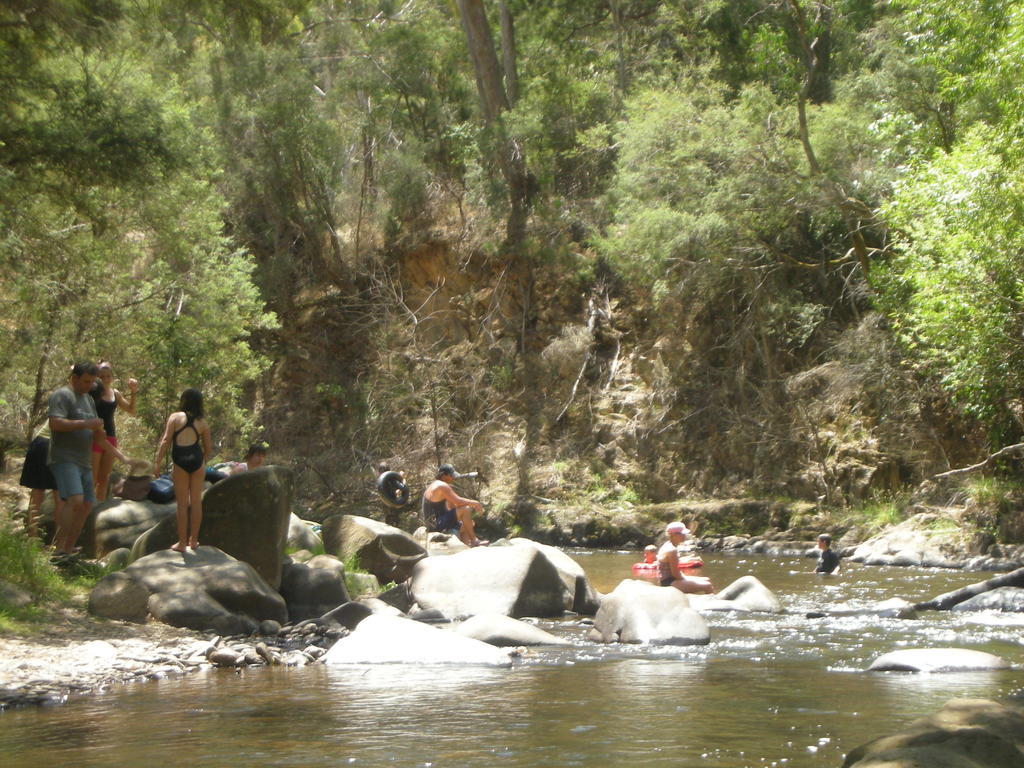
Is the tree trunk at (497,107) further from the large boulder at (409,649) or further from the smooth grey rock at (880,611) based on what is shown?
the large boulder at (409,649)

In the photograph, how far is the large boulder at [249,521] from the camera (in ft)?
33.9

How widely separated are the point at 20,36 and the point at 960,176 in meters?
11.2

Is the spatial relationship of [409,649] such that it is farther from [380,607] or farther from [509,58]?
[509,58]

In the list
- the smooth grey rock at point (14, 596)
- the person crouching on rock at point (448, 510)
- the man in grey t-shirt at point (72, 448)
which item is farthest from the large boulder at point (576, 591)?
the smooth grey rock at point (14, 596)

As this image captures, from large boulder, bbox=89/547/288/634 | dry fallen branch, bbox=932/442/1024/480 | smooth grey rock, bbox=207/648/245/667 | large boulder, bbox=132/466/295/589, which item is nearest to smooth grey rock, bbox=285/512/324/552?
large boulder, bbox=132/466/295/589

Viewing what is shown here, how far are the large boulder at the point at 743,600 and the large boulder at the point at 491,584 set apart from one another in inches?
65.0

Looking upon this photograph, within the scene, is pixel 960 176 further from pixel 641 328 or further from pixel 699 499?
pixel 641 328

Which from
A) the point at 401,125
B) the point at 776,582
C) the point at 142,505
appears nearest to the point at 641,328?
the point at 401,125

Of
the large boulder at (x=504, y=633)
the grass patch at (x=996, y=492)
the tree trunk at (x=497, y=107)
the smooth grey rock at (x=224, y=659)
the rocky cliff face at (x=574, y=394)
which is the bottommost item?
the smooth grey rock at (x=224, y=659)

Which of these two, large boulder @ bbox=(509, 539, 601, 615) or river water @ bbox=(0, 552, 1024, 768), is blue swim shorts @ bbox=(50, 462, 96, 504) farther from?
large boulder @ bbox=(509, 539, 601, 615)

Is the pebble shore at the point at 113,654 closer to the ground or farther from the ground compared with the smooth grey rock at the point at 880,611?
closer to the ground

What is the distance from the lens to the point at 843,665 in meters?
8.45

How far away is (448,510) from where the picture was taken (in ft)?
51.9

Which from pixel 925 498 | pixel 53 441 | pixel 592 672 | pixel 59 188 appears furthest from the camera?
pixel 925 498
